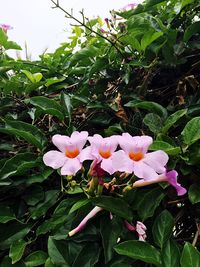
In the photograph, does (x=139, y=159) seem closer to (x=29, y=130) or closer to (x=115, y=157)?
(x=115, y=157)

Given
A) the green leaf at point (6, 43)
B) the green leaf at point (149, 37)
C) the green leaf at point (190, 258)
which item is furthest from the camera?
the green leaf at point (6, 43)

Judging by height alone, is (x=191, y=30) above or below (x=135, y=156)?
above

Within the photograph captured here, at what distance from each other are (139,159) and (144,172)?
0.14ft

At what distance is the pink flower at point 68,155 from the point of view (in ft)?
2.42

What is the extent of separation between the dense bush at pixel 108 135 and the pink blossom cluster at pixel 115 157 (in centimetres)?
7

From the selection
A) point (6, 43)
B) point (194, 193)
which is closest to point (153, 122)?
point (194, 193)

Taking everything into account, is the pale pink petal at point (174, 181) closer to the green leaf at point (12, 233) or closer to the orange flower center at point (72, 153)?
the orange flower center at point (72, 153)

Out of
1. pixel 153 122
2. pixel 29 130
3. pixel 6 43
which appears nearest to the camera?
pixel 153 122

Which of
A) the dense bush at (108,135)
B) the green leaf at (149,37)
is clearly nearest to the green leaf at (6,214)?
the dense bush at (108,135)

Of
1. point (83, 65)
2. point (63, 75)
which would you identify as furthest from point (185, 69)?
point (63, 75)

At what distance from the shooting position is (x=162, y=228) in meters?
0.79

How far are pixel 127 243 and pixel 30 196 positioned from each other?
1.14ft

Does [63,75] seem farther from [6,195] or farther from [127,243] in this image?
[127,243]

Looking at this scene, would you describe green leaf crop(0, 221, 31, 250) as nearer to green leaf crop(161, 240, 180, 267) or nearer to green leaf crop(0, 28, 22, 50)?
green leaf crop(161, 240, 180, 267)
